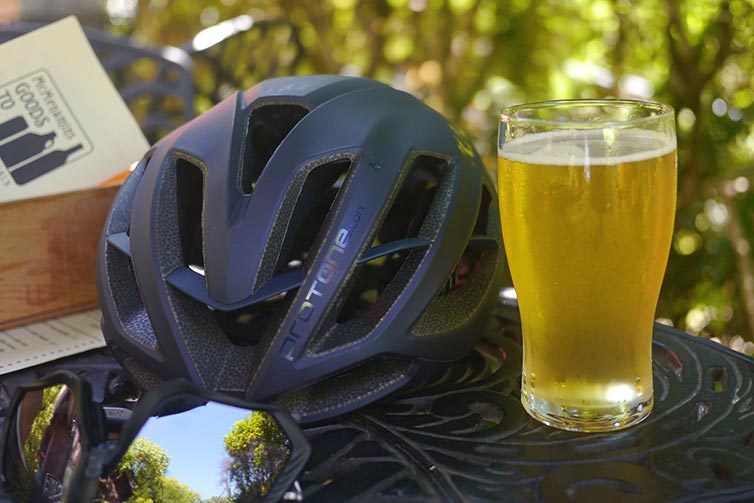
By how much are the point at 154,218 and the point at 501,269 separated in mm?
349

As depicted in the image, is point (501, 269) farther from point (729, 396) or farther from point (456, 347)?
point (729, 396)

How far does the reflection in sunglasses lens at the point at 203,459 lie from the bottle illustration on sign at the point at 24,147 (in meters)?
0.52

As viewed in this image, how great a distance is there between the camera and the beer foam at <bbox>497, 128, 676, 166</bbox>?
25.7 inches

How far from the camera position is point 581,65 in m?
2.11

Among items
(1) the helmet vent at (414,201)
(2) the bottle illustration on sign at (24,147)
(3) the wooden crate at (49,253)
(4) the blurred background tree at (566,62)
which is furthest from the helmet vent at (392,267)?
(4) the blurred background tree at (566,62)

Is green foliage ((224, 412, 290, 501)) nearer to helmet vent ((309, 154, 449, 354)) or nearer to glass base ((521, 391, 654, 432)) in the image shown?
helmet vent ((309, 154, 449, 354))

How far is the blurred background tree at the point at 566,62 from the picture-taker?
171 cm

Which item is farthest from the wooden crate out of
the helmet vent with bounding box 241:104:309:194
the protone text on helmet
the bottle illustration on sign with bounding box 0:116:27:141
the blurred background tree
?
the blurred background tree

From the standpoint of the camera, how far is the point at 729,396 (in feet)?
2.50

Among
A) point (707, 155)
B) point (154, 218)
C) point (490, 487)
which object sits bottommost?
point (707, 155)

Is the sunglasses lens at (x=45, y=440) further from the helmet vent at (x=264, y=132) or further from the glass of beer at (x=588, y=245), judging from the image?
the glass of beer at (x=588, y=245)

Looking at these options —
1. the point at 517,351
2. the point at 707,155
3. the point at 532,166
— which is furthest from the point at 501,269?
the point at 707,155

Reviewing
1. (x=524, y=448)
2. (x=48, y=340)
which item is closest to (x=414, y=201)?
(x=524, y=448)

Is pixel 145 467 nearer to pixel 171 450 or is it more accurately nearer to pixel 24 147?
pixel 171 450
